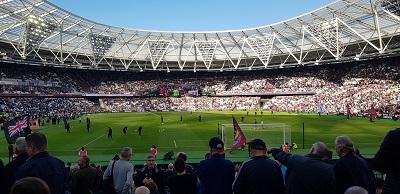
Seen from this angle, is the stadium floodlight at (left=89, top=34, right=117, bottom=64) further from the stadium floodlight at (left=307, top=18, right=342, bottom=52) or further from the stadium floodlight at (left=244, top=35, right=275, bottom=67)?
the stadium floodlight at (left=307, top=18, right=342, bottom=52)

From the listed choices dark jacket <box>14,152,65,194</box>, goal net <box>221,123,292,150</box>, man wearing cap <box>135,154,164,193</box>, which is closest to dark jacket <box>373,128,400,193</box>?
dark jacket <box>14,152,65,194</box>

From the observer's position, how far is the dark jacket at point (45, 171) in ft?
14.1

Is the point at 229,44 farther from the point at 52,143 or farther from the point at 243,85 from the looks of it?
the point at 52,143

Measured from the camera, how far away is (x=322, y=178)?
15.0ft

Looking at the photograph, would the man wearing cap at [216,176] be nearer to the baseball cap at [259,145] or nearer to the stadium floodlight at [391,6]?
the baseball cap at [259,145]

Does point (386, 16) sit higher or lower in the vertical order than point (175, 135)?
higher

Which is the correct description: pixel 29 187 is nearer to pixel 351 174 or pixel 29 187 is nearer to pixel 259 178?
pixel 259 178

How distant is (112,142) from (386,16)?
5109cm

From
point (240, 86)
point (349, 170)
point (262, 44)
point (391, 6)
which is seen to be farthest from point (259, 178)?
point (240, 86)

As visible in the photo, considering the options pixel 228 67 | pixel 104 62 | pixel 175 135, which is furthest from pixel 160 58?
pixel 175 135

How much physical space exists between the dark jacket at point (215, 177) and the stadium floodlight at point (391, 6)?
4970 centimetres

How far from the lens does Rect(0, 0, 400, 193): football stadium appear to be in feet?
114

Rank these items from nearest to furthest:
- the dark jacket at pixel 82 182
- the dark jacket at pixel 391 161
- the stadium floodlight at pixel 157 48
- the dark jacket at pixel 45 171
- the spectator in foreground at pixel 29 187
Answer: the spectator in foreground at pixel 29 187 < the dark jacket at pixel 391 161 < the dark jacket at pixel 45 171 < the dark jacket at pixel 82 182 < the stadium floodlight at pixel 157 48

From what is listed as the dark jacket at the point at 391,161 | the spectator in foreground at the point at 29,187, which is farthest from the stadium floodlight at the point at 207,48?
the spectator in foreground at the point at 29,187
